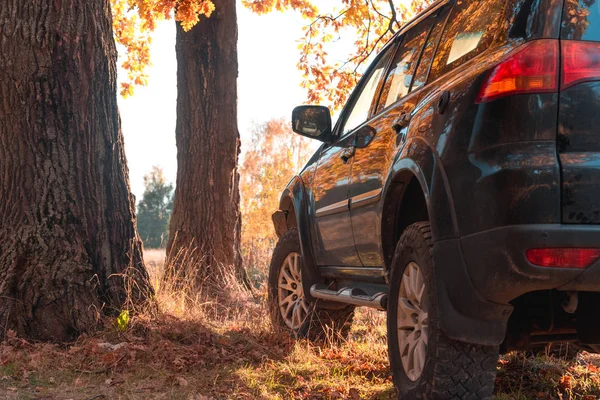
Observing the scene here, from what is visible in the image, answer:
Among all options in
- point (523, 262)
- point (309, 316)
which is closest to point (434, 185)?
point (523, 262)

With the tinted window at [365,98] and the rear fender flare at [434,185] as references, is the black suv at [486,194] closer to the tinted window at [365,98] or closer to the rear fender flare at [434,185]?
the rear fender flare at [434,185]

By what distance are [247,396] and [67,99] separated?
273 centimetres

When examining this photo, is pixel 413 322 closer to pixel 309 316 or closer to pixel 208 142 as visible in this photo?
pixel 309 316

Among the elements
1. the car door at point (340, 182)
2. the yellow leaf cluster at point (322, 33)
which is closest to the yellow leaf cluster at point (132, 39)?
the yellow leaf cluster at point (322, 33)

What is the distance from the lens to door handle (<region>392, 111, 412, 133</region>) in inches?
159

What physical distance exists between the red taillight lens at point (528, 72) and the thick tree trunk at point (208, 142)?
6991 millimetres

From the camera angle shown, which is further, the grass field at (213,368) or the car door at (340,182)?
the car door at (340,182)

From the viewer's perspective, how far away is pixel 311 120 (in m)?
5.63

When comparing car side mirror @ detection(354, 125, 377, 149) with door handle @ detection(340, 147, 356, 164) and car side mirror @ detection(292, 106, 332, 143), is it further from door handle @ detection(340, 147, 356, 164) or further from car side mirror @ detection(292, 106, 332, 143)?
car side mirror @ detection(292, 106, 332, 143)

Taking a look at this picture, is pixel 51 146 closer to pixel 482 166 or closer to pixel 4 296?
pixel 4 296

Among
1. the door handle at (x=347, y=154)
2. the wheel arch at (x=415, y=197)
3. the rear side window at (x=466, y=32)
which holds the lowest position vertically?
the wheel arch at (x=415, y=197)

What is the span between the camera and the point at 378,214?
4.27 metres

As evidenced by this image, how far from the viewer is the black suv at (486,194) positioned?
115 inches

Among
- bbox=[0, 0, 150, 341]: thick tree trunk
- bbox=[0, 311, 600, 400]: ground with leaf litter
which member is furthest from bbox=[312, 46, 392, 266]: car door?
bbox=[0, 0, 150, 341]: thick tree trunk
